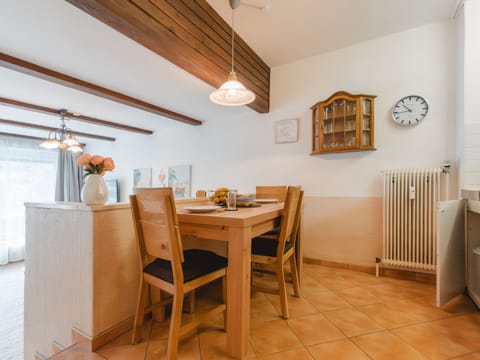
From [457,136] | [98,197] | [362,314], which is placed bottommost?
[362,314]

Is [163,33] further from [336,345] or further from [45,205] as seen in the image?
[336,345]

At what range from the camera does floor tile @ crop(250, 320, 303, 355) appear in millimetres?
1319

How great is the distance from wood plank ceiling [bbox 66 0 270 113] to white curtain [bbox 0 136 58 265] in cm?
563

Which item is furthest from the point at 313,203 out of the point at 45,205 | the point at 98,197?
the point at 45,205

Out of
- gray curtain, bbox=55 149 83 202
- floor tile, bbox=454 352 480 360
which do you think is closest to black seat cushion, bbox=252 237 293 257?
floor tile, bbox=454 352 480 360

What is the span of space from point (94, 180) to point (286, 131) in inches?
95.8

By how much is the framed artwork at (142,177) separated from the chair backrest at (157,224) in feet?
13.4

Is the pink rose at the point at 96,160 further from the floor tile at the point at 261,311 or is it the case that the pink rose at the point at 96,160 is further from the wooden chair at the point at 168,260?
the floor tile at the point at 261,311

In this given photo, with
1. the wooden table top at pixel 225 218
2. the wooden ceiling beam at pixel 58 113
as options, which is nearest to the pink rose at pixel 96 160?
the wooden table top at pixel 225 218

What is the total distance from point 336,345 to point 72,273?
1.76 meters

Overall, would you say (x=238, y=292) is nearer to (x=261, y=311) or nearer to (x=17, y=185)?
(x=261, y=311)

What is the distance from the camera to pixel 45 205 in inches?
63.2

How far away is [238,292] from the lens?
1.23 metres

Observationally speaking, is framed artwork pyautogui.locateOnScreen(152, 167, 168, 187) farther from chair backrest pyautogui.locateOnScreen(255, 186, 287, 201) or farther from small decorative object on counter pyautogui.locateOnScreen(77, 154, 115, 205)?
small decorative object on counter pyautogui.locateOnScreen(77, 154, 115, 205)
